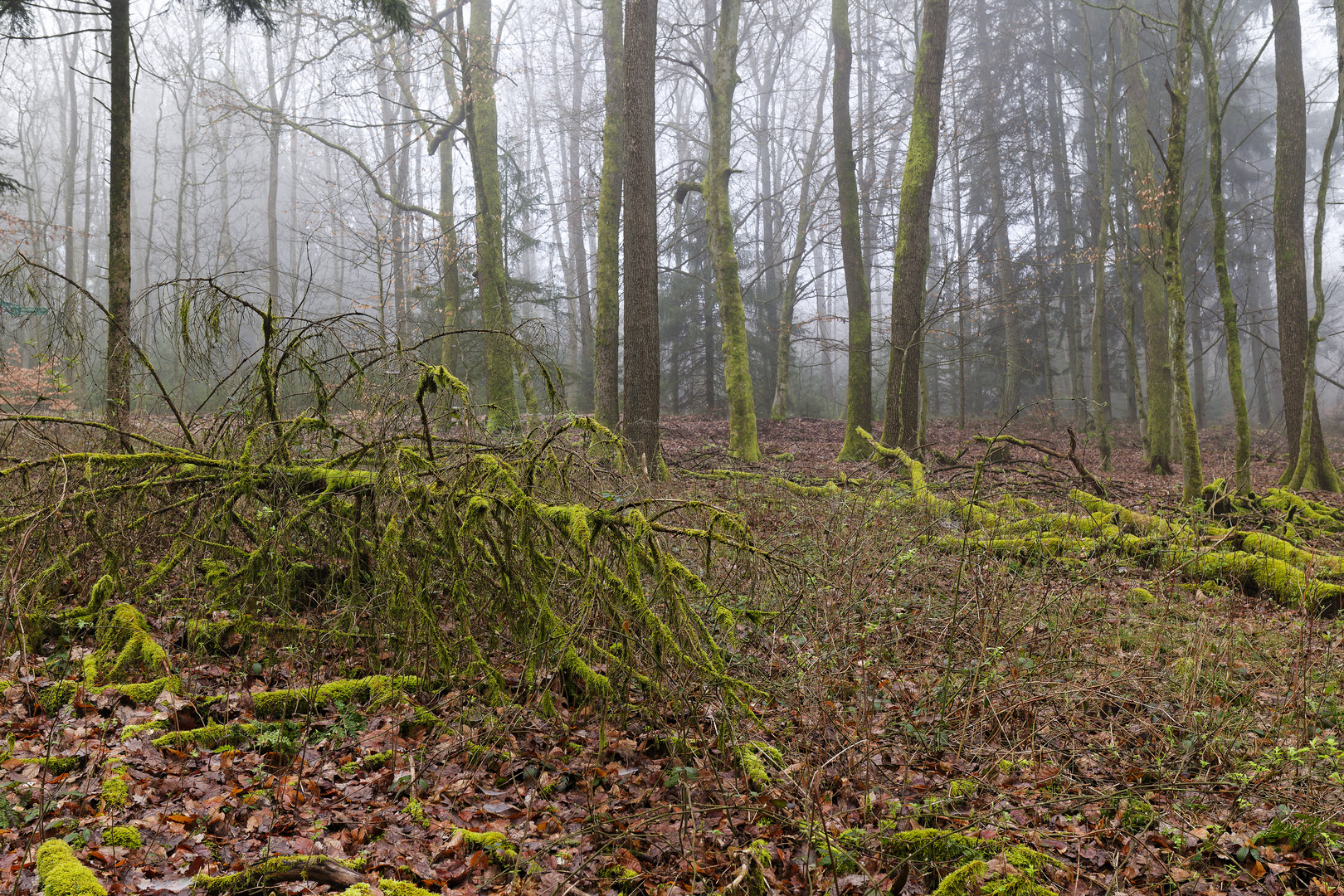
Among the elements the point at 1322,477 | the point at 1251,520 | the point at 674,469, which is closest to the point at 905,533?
the point at 674,469

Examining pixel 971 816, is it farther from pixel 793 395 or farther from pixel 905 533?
pixel 793 395

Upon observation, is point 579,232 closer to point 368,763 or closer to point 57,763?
point 368,763

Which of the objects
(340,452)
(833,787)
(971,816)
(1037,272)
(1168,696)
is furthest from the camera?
(1037,272)

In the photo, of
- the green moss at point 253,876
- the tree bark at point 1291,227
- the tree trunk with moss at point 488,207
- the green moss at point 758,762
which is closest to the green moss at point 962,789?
the green moss at point 758,762

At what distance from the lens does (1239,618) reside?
535 cm

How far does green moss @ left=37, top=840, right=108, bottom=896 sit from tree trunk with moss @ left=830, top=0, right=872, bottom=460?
11511 mm

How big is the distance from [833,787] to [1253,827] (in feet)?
5.32

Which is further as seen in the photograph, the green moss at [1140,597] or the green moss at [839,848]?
the green moss at [1140,597]

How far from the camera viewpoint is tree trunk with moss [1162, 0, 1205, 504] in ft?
25.1

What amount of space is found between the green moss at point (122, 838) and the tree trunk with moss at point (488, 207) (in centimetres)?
995

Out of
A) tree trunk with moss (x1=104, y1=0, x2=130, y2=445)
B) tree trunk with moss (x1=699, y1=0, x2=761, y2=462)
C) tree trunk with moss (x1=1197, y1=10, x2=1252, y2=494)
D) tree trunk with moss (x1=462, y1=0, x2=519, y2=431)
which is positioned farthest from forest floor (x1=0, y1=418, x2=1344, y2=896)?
tree trunk with moss (x1=462, y1=0, x2=519, y2=431)

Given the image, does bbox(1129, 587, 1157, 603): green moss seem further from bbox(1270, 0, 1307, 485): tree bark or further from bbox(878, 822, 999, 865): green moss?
bbox(1270, 0, 1307, 485): tree bark

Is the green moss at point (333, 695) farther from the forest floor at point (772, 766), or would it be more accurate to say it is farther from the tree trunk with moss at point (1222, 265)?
the tree trunk with moss at point (1222, 265)

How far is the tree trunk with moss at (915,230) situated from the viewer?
35.3 feet
